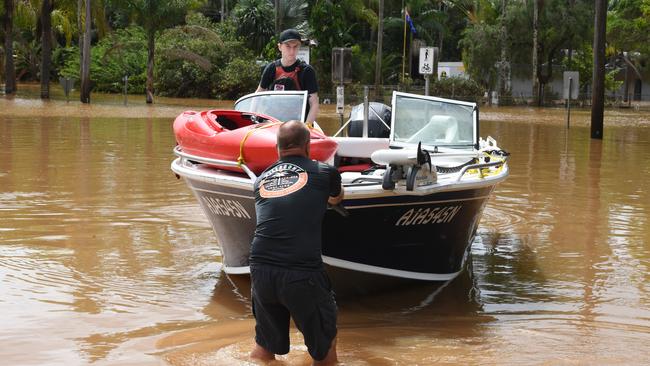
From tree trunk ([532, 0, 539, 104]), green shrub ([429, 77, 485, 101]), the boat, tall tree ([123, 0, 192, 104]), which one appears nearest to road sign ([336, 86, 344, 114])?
the boat

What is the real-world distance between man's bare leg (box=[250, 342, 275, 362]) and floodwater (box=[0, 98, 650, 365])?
11.8 inches

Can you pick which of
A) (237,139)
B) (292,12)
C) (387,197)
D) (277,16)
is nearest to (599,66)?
(237,139)

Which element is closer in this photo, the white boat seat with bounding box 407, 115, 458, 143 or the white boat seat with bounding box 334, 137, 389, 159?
the white boat seat with bounding box 334, 137, 389, 159

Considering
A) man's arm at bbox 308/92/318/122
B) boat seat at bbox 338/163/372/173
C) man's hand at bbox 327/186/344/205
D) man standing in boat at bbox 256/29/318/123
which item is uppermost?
man standing in boat at bbox 256/29/318/123

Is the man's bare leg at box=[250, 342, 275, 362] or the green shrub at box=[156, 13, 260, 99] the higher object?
the green shrub at box=[156, 13, 260, 99]

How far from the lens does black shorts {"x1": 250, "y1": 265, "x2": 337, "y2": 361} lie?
5.31m

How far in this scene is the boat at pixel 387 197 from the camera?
707 centimetres

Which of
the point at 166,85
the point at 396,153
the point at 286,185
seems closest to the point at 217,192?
the point at 396,153

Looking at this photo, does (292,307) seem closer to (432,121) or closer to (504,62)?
(432,121)

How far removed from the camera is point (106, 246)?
31.8 ft

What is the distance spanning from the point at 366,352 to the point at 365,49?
56546 mm

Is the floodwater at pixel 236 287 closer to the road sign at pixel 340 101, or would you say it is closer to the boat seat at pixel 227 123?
the boat seat at pixel 227 123

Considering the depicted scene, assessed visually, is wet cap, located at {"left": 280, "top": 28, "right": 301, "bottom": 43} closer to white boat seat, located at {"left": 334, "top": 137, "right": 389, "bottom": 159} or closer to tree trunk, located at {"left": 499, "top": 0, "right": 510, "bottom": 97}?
white boat seat, located at {"left": 334, "top": 137, "right": 389, "bottom": 159}

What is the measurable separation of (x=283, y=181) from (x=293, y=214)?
0.22 metres
